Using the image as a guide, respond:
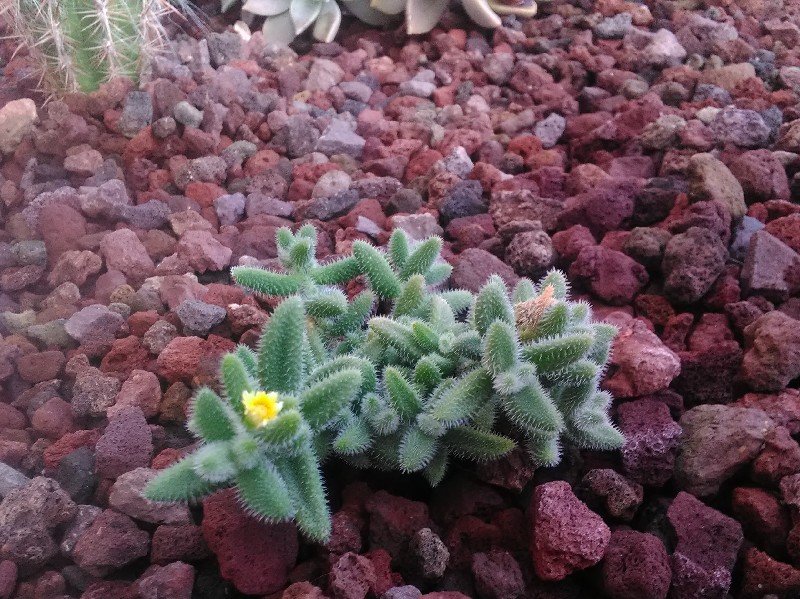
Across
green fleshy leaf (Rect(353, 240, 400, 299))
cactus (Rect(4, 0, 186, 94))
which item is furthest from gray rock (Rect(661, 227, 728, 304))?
cactus (Rect(4, 0, 186, 94))

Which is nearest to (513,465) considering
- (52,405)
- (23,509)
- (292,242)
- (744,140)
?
(292,242)

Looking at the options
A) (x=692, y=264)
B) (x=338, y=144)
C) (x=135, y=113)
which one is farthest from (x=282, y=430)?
(x=135, y=113)

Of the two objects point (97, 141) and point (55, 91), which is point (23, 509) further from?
point (55, 91)

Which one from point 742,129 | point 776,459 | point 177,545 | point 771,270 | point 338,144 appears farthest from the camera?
point 338,144

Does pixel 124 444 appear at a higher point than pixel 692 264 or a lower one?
lower

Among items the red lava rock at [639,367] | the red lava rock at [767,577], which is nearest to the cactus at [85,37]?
the red lava rock at [639,367]

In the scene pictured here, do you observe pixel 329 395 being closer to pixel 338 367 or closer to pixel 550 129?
pixel 338 367

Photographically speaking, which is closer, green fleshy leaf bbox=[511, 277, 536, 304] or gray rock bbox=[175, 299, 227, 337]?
green fleshy leaf bbox=[511, 277, 536, 304]

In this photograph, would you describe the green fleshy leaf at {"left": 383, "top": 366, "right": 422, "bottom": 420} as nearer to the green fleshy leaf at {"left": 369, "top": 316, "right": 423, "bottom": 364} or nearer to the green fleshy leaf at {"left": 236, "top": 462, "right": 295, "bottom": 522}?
the green fleshy leaf at {"left": 369, "top": 316, "right": 423, "bottom": 364}
